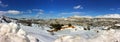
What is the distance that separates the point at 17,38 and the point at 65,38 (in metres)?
0.41

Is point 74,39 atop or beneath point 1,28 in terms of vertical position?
beneath

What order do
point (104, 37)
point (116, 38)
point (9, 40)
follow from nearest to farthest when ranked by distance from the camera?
point (9, 40) → point (104, 37) → point (116, 38)

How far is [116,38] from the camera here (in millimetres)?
2367

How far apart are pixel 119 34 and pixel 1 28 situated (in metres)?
1.28

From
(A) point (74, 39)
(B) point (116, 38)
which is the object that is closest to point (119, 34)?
(B) point (116, 38)

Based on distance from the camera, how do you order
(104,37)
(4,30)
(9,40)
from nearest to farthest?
(9,40) < (4,30) < (104,37)

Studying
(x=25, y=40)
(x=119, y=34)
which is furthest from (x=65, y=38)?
(x=119, y=34)

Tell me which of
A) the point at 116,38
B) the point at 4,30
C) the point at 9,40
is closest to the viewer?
the point at 9,40

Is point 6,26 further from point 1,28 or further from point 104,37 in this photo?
point 104,37

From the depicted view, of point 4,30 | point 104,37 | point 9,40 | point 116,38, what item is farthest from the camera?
point 116,38

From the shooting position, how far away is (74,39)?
1892 millimetres

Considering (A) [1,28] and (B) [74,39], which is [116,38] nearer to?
(B) [74,39]

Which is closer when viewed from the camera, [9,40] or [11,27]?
[9,40]

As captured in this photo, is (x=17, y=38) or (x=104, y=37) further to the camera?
(x=104, y=37)
